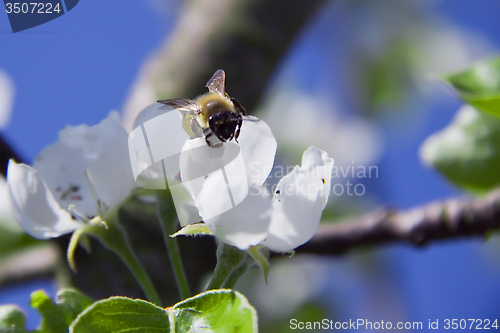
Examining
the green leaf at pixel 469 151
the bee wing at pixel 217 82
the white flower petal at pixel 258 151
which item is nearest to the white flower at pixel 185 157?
the white flower petal at pixel 258 151

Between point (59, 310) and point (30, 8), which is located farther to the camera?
point (30, 8)

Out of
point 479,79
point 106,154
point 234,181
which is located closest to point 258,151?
point 234,181

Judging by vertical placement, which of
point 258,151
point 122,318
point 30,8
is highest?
point 30,8

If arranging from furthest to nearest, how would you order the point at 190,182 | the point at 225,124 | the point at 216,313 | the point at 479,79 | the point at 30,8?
the point at 30,8, the point at 479,79, the point at 225,124, the point at 190,182, the point at 216,313

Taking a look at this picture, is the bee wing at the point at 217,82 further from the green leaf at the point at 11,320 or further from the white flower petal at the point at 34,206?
the green leaf at the point at 11,320

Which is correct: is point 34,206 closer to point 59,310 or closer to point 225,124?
point 59,310

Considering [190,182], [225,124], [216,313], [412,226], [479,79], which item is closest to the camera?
[216,313]

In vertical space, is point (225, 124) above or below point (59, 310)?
above
